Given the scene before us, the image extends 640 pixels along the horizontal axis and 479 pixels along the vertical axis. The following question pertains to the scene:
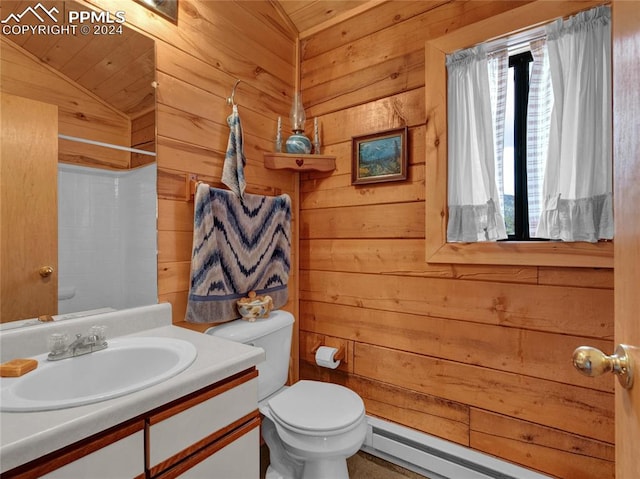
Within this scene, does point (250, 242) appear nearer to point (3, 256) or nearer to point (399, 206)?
point (399, 206)

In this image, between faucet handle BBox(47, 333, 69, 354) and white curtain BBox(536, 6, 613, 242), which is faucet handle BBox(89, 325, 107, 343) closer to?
faucet handle BBox(47, 333, 69, 354)

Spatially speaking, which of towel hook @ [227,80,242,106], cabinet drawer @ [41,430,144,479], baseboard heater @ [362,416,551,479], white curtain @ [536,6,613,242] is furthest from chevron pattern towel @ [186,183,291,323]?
white curtain @ [536,6,613,242]

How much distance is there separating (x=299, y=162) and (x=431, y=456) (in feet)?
5.34

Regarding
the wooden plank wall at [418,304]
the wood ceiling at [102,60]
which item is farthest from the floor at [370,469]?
the wood ceiling at [102,60]


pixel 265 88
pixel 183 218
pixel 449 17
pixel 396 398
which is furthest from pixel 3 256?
pixel 449 17

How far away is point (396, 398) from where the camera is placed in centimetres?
174

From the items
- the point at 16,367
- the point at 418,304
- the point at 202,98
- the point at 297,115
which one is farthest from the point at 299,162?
the point at 16,367

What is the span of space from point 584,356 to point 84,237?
141cm

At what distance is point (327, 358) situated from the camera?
1.86 m

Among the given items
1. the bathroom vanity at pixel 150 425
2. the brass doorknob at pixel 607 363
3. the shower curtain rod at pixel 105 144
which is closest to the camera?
the brass doorknob at pixel 607 363

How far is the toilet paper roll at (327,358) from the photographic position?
186 centimetres

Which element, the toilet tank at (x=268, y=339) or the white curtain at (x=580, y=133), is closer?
the white curtain at (x=580, y=133)

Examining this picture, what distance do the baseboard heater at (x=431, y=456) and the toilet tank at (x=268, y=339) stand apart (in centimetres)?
59

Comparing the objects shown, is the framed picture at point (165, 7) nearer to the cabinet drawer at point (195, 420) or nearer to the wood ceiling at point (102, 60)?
the wood ceiling at point (102, 60)
